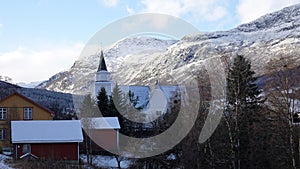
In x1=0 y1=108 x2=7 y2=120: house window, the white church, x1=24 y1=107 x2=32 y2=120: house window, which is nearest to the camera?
x1=0 y1=108 x2=7 y2=120: house window

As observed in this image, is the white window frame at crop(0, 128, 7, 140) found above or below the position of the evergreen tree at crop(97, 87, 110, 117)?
below

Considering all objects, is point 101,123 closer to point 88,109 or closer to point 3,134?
point 88,109

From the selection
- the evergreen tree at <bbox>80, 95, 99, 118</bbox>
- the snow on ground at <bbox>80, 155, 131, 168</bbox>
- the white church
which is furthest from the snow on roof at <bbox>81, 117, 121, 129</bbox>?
the white church

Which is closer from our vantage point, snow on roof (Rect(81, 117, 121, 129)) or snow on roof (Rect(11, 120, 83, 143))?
snow on roof (Rect(11, 120, 83, 143))

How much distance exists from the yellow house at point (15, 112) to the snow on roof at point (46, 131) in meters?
3.01

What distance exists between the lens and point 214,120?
23.6m

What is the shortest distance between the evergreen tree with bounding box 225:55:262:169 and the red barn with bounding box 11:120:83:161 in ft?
36.8

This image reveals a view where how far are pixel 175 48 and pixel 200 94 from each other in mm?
175096

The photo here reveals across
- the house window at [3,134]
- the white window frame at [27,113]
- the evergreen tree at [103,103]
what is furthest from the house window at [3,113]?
the evergreen tree at [103,103]

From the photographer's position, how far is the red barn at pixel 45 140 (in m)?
30.5

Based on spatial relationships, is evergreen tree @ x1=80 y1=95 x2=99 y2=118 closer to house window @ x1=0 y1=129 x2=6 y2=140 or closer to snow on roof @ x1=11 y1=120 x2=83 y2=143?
snow on roof @ x1=11 y1=120 x2=83 y2=143

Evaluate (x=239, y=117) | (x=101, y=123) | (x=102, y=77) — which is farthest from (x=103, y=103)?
(x=102, y=77)

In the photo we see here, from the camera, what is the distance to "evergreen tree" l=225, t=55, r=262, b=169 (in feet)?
76.7

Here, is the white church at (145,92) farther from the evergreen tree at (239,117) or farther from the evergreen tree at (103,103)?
the evergreen tree at (239,117)
